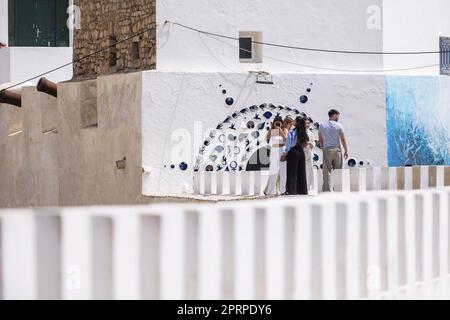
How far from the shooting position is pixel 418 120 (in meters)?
19.8

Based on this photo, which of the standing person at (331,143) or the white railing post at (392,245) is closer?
the white railing post at (392,245)

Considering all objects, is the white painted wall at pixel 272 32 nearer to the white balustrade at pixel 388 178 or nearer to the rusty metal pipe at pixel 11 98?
the rusty metal pipe at pixel 11 98

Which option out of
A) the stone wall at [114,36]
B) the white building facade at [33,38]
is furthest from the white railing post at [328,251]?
the white building facade at [33,38]

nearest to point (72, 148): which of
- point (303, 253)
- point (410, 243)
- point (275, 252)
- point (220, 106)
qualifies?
point (220, 106)

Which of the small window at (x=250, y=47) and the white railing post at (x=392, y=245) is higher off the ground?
the small window at (x=250, y=47)

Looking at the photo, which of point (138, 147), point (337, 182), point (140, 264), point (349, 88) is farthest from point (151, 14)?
point (140, 264)

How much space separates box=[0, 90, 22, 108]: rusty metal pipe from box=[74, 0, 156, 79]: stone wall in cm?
144

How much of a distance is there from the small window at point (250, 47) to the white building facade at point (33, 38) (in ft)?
36.0

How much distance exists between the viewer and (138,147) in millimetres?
17703

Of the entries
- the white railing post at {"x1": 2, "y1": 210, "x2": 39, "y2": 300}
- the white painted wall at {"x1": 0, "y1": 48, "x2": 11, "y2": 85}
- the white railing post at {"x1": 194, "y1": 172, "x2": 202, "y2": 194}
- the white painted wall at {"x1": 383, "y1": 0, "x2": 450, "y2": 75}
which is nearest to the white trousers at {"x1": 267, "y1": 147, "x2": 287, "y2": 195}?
the white railing post at {"x1": 194, "y1": 172, "x2": 202, "y2": 194}

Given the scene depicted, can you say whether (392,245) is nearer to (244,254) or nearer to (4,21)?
(244,254)

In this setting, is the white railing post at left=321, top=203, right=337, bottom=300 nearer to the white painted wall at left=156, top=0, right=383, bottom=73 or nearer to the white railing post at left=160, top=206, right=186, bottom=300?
the white railing post at left=160, top=206, right=186, bottom=300

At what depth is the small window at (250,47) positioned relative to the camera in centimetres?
1852

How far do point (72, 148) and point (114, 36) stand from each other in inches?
92.1
